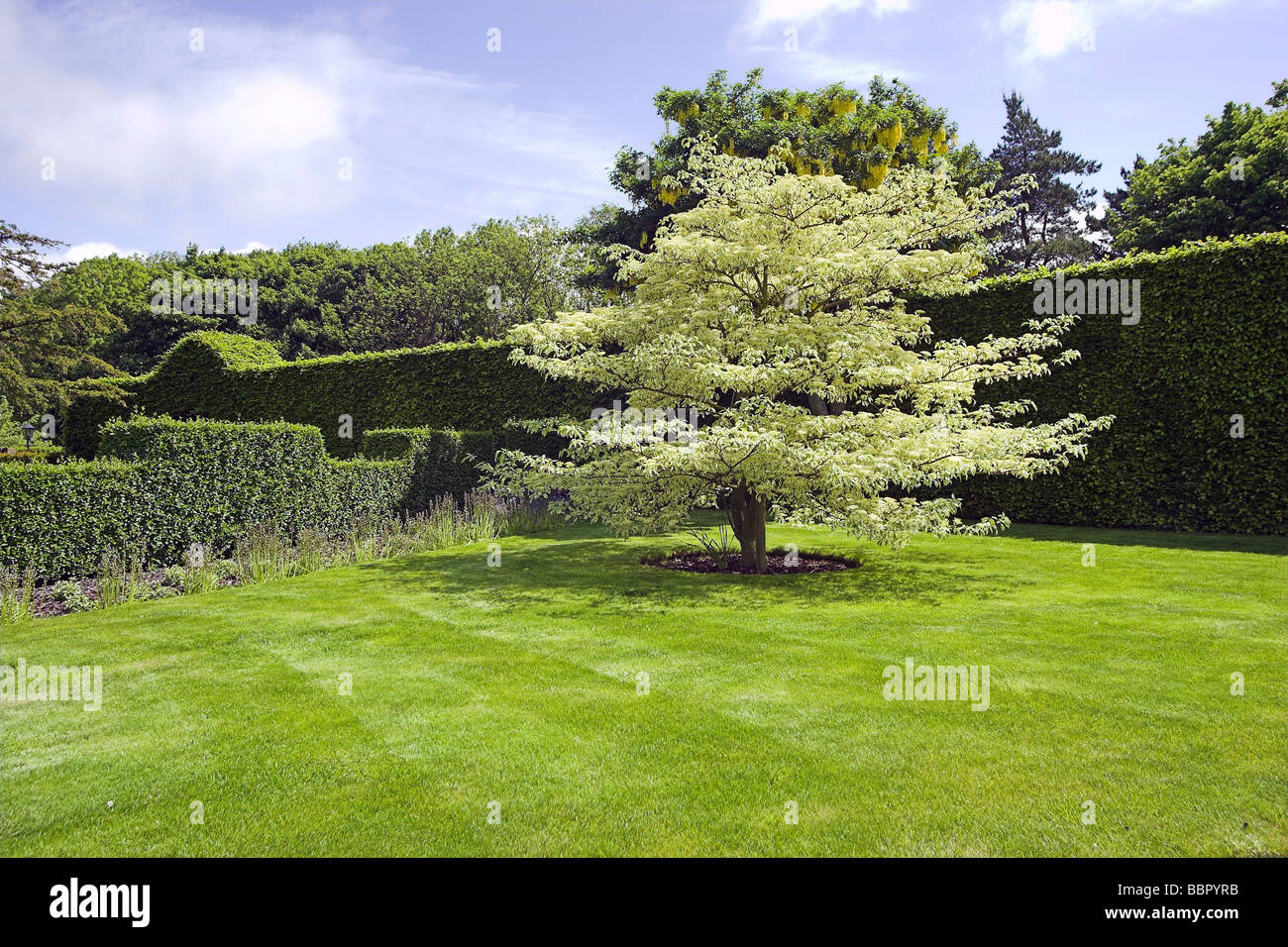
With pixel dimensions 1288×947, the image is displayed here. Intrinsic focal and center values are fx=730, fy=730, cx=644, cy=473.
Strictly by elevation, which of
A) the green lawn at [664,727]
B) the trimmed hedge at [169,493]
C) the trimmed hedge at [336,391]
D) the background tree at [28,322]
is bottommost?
the green lawn at [664,727]

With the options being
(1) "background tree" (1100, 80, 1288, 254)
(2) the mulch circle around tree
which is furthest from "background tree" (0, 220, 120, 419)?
(1) "background tree" (1100, 80, 1288, 254)

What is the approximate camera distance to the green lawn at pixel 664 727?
3.51m

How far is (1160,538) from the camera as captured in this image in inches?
469

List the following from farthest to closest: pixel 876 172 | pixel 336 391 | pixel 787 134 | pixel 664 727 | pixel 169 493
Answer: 1. pixel 336 391
2. pixel 876 172
3. pixel 787 134
4. pixel 169 493
5. pixel 664 727

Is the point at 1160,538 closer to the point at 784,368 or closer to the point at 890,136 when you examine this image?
the point at 784,368

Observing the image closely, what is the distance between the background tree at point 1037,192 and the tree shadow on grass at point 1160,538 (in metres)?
32.1

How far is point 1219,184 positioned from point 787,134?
49.6 ft

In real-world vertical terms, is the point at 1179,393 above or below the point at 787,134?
below

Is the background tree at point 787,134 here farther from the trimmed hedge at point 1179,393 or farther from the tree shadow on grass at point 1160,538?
the tree shadow on grass at point 1160,538

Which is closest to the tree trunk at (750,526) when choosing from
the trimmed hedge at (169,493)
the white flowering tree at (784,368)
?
the white flowering tree at (784,368)

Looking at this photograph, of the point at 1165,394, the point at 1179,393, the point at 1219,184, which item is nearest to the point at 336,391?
the point at 1165,394

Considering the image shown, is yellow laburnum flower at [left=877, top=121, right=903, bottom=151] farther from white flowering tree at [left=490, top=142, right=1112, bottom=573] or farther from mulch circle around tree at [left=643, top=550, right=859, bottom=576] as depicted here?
mulch circle around tree at [left=643, top=550, right=859, bottom=576]

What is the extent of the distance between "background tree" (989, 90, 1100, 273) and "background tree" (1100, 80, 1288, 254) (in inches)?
504
